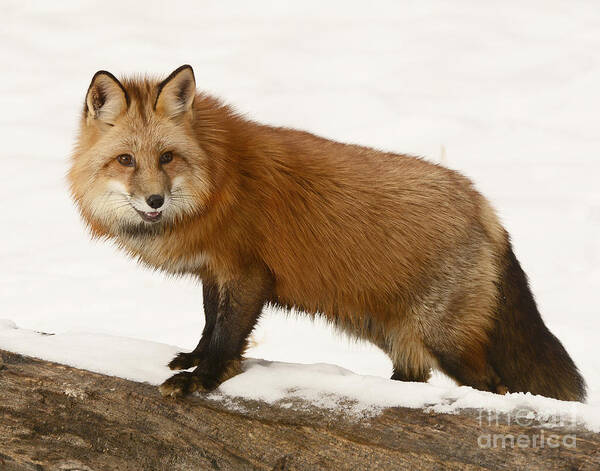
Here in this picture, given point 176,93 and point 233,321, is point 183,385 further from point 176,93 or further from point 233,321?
point 176,93

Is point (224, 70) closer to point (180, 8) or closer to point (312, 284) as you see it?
point (180, 8)

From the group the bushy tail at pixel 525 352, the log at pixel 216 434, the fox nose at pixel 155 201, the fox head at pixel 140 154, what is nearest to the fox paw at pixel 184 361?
the log at pixel 216 434

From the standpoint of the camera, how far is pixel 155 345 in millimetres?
4914

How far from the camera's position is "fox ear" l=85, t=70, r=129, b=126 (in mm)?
4250

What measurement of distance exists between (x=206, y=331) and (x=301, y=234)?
2.70 ft

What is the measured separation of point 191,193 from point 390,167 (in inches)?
49.5

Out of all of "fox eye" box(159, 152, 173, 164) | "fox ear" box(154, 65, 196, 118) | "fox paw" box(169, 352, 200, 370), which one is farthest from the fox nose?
"fox paw" box(169, 352, 200, 370)

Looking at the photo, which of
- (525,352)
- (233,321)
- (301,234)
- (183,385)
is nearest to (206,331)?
(233,321)

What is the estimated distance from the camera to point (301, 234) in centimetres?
457

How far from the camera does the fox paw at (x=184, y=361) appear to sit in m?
4.60

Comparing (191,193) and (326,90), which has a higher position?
(326,90)

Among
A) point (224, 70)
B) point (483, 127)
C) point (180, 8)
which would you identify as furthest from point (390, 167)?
point (180, 8)

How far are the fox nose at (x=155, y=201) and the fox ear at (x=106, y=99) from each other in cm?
52

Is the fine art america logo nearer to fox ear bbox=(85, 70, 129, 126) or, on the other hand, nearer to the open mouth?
the open mouth
